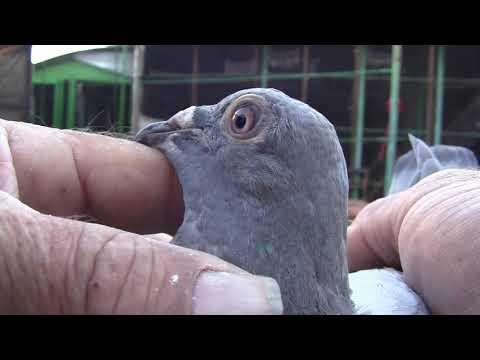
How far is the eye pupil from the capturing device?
4.23 feet

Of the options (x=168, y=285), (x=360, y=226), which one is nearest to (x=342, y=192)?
(x=168, y=285)

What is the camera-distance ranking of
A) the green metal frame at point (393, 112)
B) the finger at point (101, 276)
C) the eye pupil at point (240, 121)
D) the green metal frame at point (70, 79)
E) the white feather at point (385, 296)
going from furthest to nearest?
the green metal frame at point (393, 112)
the green metal frame at point (70, 79)
the white feather at point (385, 296)
the eye pupil at point (240, 121)
the finger at point (101, 276)

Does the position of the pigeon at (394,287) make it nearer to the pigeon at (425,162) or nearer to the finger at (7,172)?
the pigeon at (425,162)

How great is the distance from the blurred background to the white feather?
4.72m

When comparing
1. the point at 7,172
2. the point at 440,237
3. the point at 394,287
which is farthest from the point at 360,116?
the point at 7,172

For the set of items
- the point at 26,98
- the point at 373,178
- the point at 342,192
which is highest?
the point at 26,98

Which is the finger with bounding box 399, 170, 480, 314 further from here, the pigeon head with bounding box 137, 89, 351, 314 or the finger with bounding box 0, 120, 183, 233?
the finger with bounding box 0, 120, 183, 233

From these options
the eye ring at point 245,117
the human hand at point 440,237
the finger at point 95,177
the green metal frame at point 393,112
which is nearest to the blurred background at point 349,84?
the green metal frame at point 393,112

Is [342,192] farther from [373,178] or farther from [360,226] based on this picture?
[373,178]

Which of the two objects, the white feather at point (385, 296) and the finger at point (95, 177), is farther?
the white feather at point (385, 296)

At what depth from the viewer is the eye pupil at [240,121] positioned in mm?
1290

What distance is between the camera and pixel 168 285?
999mm

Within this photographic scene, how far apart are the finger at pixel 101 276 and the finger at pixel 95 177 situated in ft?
1.32

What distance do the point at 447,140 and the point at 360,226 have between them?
5.11m
